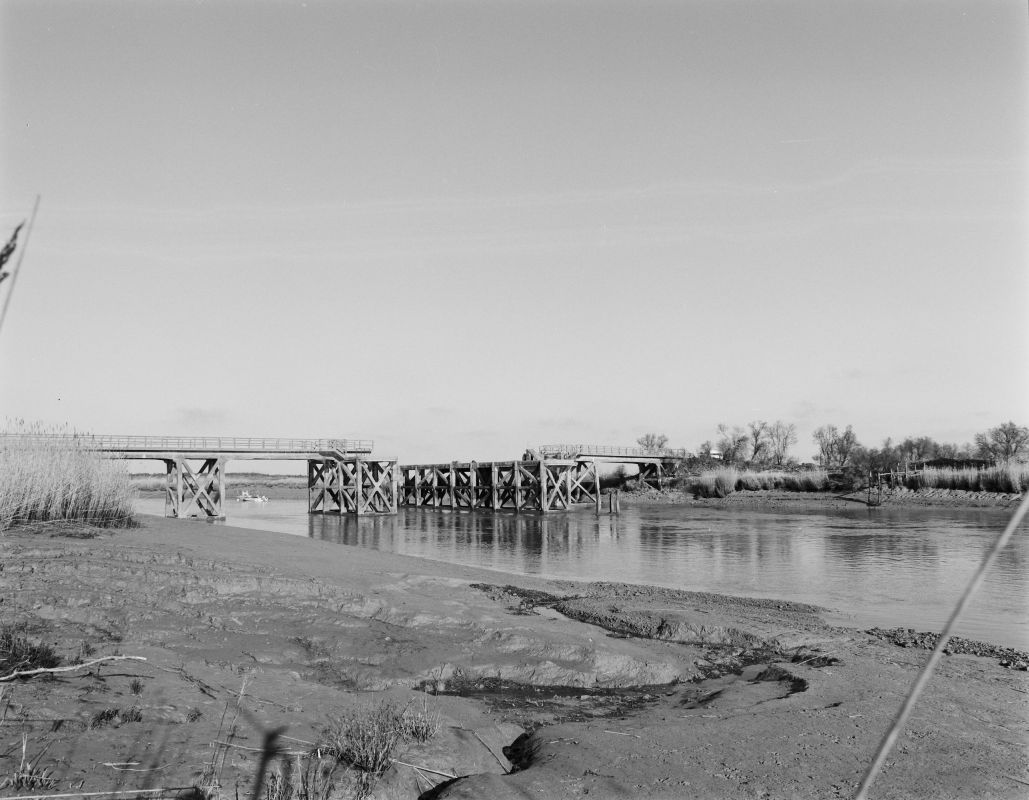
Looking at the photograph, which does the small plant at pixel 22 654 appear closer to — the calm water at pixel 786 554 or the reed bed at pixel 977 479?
the calm water at pixel 786 554

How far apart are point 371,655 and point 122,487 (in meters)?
10.4

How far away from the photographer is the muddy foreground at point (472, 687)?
14.2 feet

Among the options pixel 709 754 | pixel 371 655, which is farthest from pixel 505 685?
pixel 709 754

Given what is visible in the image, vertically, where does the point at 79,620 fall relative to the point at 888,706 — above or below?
above

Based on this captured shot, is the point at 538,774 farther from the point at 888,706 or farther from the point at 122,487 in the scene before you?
the point at 122,487

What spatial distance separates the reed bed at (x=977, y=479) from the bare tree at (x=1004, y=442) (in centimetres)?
2330

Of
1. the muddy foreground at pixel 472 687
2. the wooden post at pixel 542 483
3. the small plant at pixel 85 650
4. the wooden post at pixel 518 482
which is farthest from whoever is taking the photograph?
the wooden post at pixel 518 482

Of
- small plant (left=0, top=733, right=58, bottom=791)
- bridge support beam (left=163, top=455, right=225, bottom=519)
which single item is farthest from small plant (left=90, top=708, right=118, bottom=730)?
bridge support beam (left=163, top=455, right=225, bottom=519)

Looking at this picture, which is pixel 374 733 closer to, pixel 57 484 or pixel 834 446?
pixel 57 484

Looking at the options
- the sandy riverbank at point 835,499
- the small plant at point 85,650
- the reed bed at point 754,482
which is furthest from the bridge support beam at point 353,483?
the small plant at point 85,650

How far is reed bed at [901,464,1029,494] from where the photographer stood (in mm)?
43031

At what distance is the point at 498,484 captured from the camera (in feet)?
182

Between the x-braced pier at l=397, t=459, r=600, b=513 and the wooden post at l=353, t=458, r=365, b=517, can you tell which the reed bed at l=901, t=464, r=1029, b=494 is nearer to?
the x-braced pier at l=397, t=459, r=600, b=513

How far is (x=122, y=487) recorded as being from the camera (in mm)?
15445
